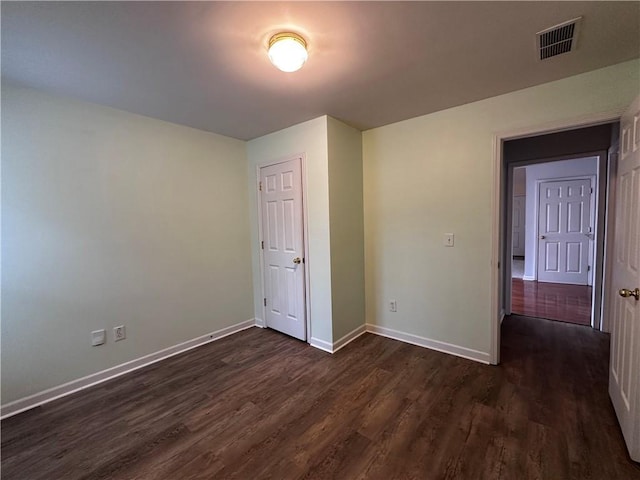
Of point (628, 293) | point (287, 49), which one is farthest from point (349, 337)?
point (287, 49)

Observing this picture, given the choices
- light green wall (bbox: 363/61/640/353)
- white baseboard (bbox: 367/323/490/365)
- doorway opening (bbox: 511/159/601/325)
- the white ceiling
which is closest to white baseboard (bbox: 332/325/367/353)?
white baseboard (bbox: 367/323/490/365)

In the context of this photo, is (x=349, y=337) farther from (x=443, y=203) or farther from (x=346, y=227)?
(x=443, y=203)

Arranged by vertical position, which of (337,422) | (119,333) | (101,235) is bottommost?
(337,422)

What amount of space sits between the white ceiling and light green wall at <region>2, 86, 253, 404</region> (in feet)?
1.05

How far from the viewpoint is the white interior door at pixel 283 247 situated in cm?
306

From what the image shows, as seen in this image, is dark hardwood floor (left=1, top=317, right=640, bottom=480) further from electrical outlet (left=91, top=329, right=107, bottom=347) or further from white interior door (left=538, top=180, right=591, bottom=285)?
white interior door (left=538, top=180, right=591, bottom=285)

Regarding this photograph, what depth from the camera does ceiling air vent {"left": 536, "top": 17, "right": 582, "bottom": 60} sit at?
1518 mm

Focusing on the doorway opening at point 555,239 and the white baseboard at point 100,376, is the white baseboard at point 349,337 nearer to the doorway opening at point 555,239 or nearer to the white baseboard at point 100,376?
the white baseboard at point 100,376

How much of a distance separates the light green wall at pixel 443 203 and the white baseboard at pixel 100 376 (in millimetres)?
1953

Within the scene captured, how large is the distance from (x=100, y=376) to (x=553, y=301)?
5.85 meters

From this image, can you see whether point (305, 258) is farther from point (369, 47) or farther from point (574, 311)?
point (574, 311)

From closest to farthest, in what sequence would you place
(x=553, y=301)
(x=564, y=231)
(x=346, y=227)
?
(x=346, y=227)
(x=553, y=301)
(x=564, y=231)

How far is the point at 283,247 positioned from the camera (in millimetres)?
3240

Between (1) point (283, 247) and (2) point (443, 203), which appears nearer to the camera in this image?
(2) point (443, 203)
